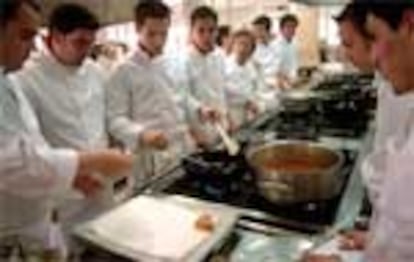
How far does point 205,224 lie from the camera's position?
4.95 ft

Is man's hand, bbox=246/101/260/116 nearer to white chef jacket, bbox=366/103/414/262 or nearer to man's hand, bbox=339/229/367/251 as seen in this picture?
man's hand, bbox=339/229/367/251

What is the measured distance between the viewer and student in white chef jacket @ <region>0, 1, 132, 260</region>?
1406 millimetres

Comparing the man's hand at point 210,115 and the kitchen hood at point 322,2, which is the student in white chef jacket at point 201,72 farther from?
the kitchen hood at point 322,2

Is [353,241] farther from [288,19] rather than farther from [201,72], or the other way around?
[288,19]

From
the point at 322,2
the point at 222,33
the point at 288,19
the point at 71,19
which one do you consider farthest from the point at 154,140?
the point at 288,19

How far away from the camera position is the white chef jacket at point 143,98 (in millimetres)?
2650

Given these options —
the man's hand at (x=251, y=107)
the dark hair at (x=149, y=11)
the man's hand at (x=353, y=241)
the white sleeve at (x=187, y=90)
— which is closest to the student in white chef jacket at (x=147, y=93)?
the dark hair at (x=149, y=11)

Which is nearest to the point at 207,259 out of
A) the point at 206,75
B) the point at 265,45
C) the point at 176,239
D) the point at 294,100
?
the point at 176,239

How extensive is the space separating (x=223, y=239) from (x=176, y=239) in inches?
4.6

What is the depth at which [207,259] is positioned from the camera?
4.65 ft

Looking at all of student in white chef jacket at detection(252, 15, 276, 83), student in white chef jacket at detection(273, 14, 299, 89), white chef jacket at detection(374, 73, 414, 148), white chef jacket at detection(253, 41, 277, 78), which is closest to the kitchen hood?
white chef jacket at detection(374, 73, 414, 148)

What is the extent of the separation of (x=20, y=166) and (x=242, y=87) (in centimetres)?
340

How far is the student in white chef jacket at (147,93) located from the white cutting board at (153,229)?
36.7 inches

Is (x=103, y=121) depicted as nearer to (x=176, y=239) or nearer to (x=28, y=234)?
(x=28, y=234)
